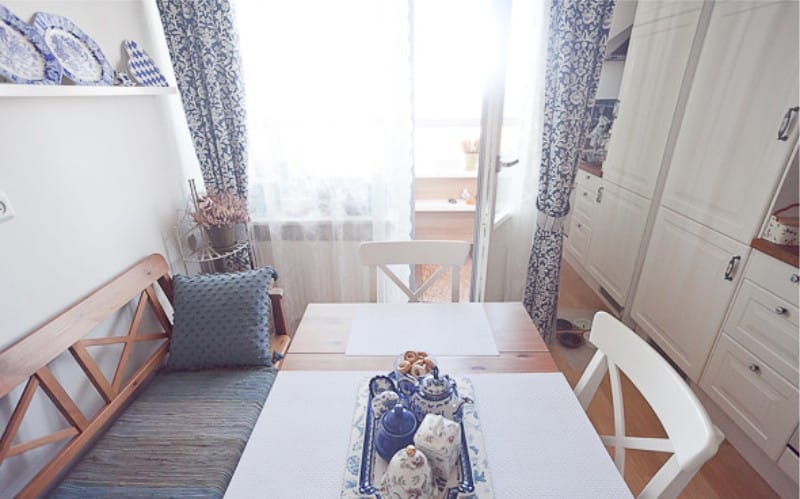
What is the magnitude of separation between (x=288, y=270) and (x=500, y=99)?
5.09ft

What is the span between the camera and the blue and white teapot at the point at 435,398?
85 centimetres

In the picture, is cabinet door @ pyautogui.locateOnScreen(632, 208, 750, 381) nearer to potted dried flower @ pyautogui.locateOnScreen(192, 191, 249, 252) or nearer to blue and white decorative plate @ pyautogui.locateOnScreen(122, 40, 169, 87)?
potted dried flower @ pyautogui.locateOnScreen(192, 191, 249, 252)

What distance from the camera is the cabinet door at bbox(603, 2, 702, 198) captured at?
1.92 metres

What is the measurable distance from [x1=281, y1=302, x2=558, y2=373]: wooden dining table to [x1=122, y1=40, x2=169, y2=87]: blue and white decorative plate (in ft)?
4.27

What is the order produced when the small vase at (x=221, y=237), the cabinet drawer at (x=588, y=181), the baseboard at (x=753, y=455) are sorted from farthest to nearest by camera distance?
the cabinet drawer at (x=588, y=181), the small vase at (x=221, y=237), the baseboard at (x=753, y=455)

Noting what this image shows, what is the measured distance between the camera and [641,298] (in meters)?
2.23

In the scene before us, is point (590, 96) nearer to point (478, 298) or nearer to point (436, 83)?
point (478, 298)

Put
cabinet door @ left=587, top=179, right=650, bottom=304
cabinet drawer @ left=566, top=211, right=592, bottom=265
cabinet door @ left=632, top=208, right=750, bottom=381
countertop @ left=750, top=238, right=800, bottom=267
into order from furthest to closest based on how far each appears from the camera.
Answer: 1. cabinet drawer @ left=566, top=211, right=592, bottom=265
2. cabinet door @ left=587, top=179, right=650, bottom=304
3. cabinet door @ left=632, top=208, right=750, bottom=381
4. countertop @ left=750, top=238, right=800, bottom=267

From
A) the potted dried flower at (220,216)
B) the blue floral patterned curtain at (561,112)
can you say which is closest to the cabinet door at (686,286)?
the blue floral patterned curtain at (561,112)

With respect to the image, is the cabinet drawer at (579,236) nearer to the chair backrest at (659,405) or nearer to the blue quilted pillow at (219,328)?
the chair backrest at (659,405)

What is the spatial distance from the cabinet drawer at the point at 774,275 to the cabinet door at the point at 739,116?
121 mm

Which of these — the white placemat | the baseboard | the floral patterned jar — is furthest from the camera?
the baseboard

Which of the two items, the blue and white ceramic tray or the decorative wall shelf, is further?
the decorative wall shelf

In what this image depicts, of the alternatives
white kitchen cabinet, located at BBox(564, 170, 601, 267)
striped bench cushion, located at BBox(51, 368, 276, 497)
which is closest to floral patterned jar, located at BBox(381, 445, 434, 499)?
striped bench cushion, located at BBox(51, 368, 276, 497)
